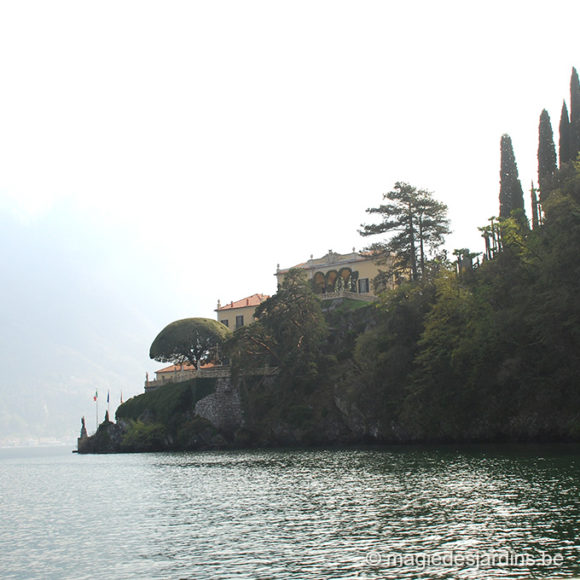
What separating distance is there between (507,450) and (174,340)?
64.4 m

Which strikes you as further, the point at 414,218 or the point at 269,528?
the point at 414,218

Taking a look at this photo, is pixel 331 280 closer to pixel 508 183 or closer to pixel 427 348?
pixel 508 183

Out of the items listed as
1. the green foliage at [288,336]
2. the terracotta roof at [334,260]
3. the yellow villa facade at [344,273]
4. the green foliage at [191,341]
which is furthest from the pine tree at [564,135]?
the green foliage at [191,341]

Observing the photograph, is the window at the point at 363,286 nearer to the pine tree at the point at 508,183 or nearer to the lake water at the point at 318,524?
the pine tree at the point at 508,183

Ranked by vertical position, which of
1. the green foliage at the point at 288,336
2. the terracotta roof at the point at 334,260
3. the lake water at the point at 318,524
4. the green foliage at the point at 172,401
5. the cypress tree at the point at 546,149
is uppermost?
the cypress tree at the point at 546,149

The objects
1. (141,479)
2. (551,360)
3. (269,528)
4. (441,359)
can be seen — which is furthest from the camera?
(441,359)

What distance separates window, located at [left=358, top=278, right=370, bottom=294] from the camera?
109062mm

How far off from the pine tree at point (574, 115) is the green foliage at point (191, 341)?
2149 inches

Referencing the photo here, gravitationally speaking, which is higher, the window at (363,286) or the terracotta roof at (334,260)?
the terracotta roof at (334,260)

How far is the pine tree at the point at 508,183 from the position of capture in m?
82.2

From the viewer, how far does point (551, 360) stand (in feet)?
179

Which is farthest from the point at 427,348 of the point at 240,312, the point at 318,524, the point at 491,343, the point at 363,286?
the point at 240,312

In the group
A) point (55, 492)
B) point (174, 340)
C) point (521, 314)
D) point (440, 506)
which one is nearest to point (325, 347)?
point (174, 340)

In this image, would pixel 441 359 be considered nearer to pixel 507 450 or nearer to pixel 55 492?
pixel 507 450
